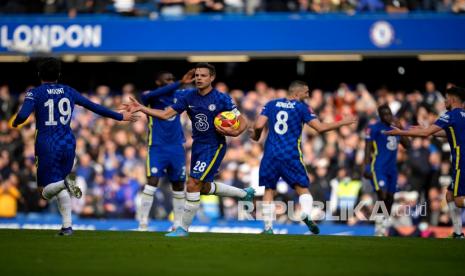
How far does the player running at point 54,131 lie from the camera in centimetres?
1321

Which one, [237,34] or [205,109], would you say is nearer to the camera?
[205,109]

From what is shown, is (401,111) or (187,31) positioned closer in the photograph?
(401,111)

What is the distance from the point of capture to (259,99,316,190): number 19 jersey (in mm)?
15188

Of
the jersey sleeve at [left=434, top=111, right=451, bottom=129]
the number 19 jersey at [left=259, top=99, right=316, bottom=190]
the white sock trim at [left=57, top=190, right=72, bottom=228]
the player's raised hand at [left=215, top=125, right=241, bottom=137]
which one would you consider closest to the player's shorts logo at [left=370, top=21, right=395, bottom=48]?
the number 19 jersey at [left=259, top=99, right=316, bottom=190]

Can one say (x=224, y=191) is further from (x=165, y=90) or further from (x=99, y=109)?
(x=165, y=90)

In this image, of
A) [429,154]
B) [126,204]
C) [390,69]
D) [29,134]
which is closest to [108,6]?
[29,134]

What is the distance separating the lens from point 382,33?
2619cm

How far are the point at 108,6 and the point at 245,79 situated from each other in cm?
487

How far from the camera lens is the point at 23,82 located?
31.5 meters

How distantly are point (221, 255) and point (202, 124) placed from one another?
2.90m

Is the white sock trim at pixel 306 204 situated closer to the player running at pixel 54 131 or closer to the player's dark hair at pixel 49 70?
the player running at pixel 54 131

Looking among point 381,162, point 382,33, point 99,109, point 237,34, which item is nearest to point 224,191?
point 99,109

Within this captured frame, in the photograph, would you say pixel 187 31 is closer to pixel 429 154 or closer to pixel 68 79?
pixel 68 79

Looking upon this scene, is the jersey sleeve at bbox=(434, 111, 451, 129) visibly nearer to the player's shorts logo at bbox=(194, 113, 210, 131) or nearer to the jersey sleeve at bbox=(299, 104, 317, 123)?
the jersey sleeve at bbox=(299, 104, 317, 123)
